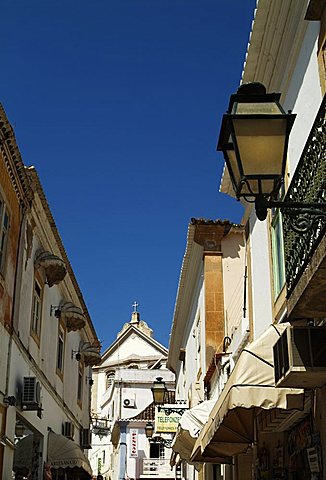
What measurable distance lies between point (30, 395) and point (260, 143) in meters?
10.8

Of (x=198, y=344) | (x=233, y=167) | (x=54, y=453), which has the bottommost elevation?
(x=54, y=453)

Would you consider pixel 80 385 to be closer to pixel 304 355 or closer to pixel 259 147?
pixel 304 355

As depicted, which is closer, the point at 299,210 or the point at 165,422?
the point at 299,210

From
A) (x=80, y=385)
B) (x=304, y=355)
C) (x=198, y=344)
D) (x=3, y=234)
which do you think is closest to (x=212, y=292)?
(x=198, y=344)

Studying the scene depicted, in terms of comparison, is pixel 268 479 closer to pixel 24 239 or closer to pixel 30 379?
pixel 30 379

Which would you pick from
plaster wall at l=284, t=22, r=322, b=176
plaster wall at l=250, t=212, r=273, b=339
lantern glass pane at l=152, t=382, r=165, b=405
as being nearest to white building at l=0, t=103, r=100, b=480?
lantern glass pane at l=152, t=382, r=165, b=405

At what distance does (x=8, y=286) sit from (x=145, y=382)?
33838 millimetres

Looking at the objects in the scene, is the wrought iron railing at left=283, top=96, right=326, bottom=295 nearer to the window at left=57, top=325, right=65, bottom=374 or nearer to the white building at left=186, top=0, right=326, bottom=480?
the white building at left=186, top=0, right=326, bottom=480

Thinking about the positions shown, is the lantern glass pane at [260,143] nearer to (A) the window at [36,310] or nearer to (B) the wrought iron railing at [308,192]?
(B) the wrought iron railing at [308,192]

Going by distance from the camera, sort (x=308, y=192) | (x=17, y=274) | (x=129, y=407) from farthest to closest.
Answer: (x=129, y=407)
(x=17, y=274)
(x=308, y=192)

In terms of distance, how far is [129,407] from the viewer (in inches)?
1748

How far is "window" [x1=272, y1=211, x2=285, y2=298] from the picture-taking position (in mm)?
9336

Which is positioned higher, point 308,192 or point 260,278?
point 260,278

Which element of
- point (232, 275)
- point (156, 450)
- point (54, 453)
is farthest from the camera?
point (156, 450)
